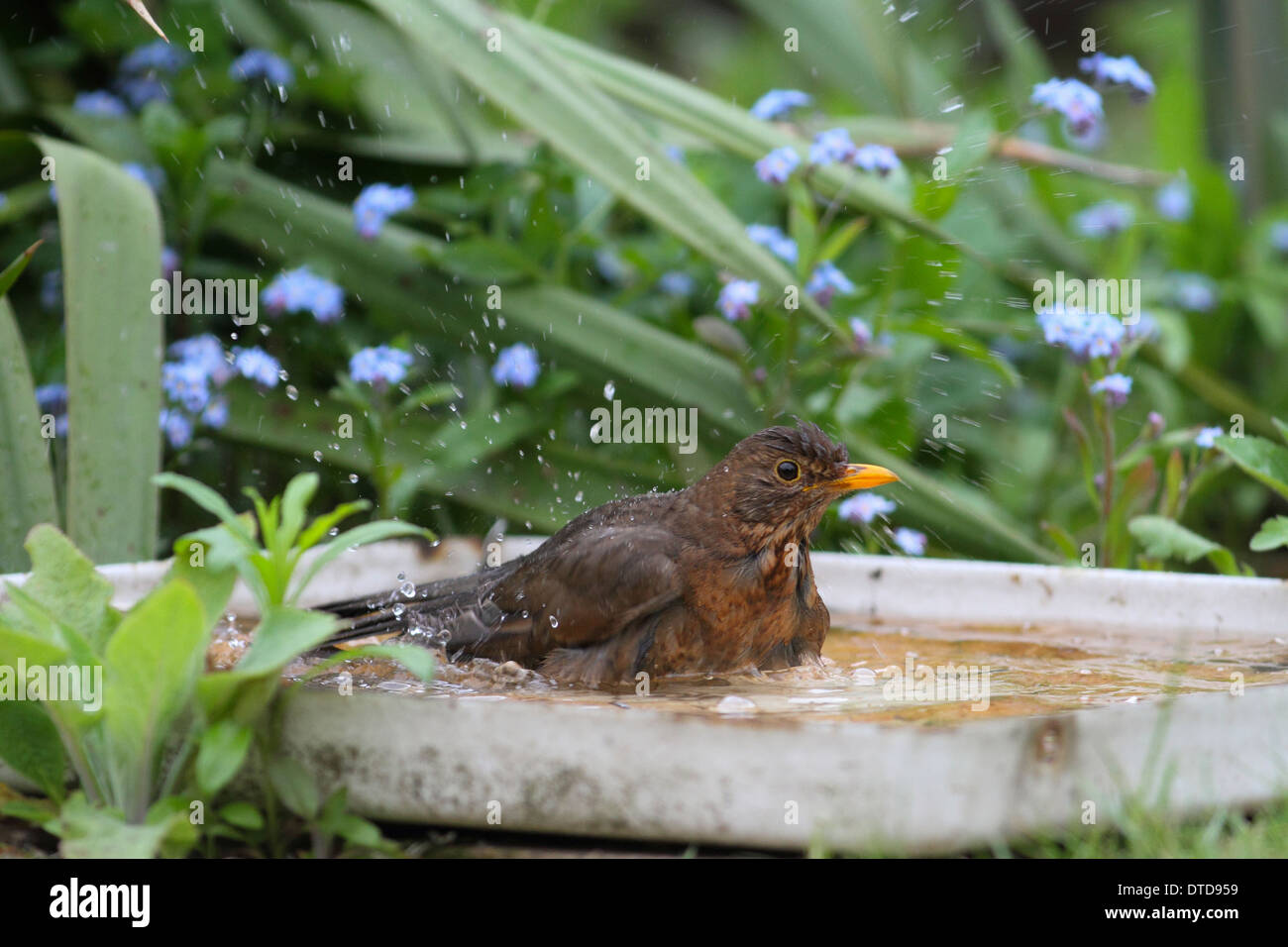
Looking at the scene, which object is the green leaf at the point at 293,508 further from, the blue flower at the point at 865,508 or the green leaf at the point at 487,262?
the green leaf at the point at 487,262

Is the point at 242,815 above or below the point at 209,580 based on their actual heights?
below

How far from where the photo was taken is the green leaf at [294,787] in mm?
2150

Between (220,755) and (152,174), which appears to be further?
(152,174)

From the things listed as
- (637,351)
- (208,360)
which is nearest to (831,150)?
(637,351)

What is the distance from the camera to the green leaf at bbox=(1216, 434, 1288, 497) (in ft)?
10.8

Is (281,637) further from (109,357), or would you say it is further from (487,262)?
(487,262)

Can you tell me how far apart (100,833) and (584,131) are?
245 cm

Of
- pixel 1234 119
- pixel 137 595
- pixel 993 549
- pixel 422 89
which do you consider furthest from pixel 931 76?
pixel 137 595

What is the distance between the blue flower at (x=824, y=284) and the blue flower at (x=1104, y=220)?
229cm

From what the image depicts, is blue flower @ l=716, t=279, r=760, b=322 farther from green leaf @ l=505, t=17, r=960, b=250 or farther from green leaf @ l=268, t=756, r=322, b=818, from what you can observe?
green leaf @ l=268, t=756, r=322, b=818

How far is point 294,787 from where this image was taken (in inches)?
85.0

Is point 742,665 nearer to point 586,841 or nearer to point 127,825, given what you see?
point 586,841

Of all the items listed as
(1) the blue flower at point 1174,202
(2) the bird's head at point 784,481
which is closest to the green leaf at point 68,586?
(2) the bird's head at point 784,481

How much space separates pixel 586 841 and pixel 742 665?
1.02 metres
